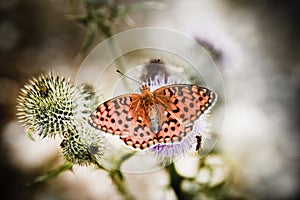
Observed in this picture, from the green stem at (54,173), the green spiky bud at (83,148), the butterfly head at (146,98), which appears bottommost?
the green stem at (54,173)

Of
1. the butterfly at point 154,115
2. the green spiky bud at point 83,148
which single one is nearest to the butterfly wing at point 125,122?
the butterfly at point 154,115

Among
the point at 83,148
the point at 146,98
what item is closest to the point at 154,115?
the point at 146,98

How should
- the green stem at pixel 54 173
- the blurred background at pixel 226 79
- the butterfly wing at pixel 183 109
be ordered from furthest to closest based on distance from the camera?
the blurred background at pixel 226 79, the green stem at pixel 54 173, the butterfly wing at pixel 183 109

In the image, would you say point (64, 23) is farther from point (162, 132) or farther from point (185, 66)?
point (162, 132)

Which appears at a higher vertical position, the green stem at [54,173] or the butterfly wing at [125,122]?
the butterfly wing at [125,122]

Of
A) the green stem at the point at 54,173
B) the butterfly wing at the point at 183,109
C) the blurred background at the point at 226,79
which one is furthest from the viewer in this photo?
the blurred background at the point at 226,79

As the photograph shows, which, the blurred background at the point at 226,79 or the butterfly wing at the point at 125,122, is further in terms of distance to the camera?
the blurred background at the point at 226,79

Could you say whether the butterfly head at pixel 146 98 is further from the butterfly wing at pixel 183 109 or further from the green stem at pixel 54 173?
the green stem at pixel 54 173

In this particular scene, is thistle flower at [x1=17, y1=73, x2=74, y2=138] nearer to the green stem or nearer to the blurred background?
the green stem
